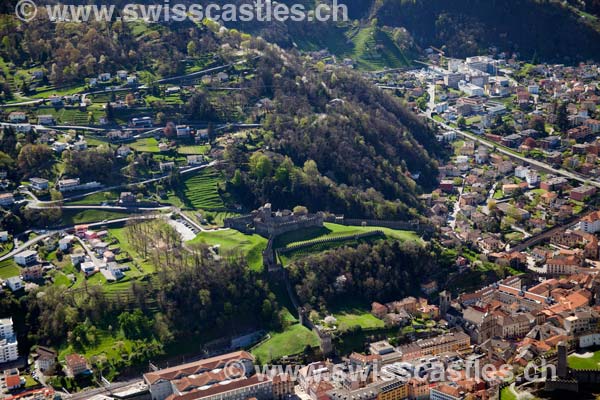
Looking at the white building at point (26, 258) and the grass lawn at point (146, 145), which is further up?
the grass lawn at point (146, 145)

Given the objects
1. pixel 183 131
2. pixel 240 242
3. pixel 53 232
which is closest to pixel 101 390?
pixel 240 242

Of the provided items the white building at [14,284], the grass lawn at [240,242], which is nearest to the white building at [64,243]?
the white building at [14,284]

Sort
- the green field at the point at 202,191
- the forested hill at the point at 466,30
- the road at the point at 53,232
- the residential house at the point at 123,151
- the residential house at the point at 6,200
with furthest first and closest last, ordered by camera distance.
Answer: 1. the forested hill at the point at 466,30
2. the residential house at the point at 123,151
3. the green field at the point at 202,191
4. the residential house at the point at 6,200
5. the road at the point at 53,232

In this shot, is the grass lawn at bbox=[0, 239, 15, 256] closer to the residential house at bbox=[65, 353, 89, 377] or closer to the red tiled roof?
the residential house at bbox=[65, 353, 89, 377]

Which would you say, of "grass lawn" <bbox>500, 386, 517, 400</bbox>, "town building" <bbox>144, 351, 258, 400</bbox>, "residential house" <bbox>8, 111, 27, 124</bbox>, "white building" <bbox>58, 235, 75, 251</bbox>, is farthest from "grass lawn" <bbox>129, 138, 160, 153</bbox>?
"grass lawn" <bbox>500, 386, 517, 400</bbox>

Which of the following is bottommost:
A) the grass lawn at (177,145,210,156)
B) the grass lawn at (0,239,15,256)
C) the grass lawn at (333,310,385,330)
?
→ the grass lawn at (333,310,385,330)

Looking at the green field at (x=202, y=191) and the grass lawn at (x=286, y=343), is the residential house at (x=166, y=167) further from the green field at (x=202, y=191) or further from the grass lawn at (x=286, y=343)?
the grass lawn at (x=286, y=343)
